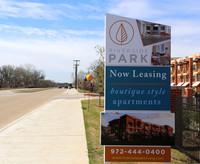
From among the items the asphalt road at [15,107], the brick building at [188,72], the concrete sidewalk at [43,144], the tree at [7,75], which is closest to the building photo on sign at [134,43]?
the concrete sidewalk at [43,144]

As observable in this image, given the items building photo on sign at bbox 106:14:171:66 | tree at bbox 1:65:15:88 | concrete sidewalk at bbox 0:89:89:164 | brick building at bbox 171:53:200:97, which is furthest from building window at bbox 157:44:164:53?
tree at bbox 1:65:15:88

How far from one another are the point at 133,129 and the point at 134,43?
5.88 feet

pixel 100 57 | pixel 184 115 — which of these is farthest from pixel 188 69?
pixel 184 115

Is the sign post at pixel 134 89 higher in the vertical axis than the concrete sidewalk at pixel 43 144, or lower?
higher

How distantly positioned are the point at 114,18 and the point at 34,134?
5419 millimetres

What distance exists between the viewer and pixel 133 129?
190 inches

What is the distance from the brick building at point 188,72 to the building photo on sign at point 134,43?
41.6 m

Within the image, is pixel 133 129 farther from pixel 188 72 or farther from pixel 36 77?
pixel 36 77

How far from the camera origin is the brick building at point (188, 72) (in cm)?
4750

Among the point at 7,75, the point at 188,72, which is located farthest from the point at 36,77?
the point at 188,72

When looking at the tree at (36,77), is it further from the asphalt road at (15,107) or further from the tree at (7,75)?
the asphalt road at (15,107)

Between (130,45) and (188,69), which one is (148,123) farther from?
(188,69)

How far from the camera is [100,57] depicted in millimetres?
19609

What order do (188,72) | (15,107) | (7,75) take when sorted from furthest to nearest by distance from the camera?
(7,75) → (188,72) → (15,107)
